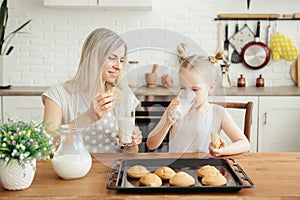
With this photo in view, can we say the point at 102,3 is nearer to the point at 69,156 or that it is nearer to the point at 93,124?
the point at 93,124

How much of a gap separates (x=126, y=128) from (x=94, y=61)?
1.60 ft

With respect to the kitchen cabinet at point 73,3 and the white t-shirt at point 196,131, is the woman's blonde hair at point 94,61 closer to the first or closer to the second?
the white t-shirt at point 196,131

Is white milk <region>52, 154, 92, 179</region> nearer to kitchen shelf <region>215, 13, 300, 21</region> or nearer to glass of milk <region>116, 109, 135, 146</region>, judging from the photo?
glass of milk <region>116, 109, 135, 146</region>

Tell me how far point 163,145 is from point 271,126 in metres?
2.21

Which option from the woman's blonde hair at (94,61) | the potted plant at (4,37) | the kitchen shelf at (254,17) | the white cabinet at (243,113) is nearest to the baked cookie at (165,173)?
the woman's blonde hair at (94,61)

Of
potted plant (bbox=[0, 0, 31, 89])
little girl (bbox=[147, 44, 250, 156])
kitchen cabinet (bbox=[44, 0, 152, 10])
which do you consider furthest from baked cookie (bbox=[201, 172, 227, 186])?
potted plant (bbox=[0, 0, 31, 89])

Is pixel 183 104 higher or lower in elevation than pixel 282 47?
lower

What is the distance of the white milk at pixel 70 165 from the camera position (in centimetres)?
142

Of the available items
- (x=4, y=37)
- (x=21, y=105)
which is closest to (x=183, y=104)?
(x=21, y=105)

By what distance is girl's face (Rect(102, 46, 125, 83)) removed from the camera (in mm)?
1555

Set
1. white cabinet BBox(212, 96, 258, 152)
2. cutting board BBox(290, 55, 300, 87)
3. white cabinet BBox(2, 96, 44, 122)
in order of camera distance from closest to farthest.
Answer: white cabinet BBox(212, 96, 258, 152) < white cabinet BBox(2, 96, 44, 122) < cutting board BBox(290, 55, 300, 87)

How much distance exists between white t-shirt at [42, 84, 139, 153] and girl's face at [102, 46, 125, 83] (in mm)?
111

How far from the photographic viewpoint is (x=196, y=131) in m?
1.61

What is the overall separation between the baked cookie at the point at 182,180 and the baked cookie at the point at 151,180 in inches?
1.7
